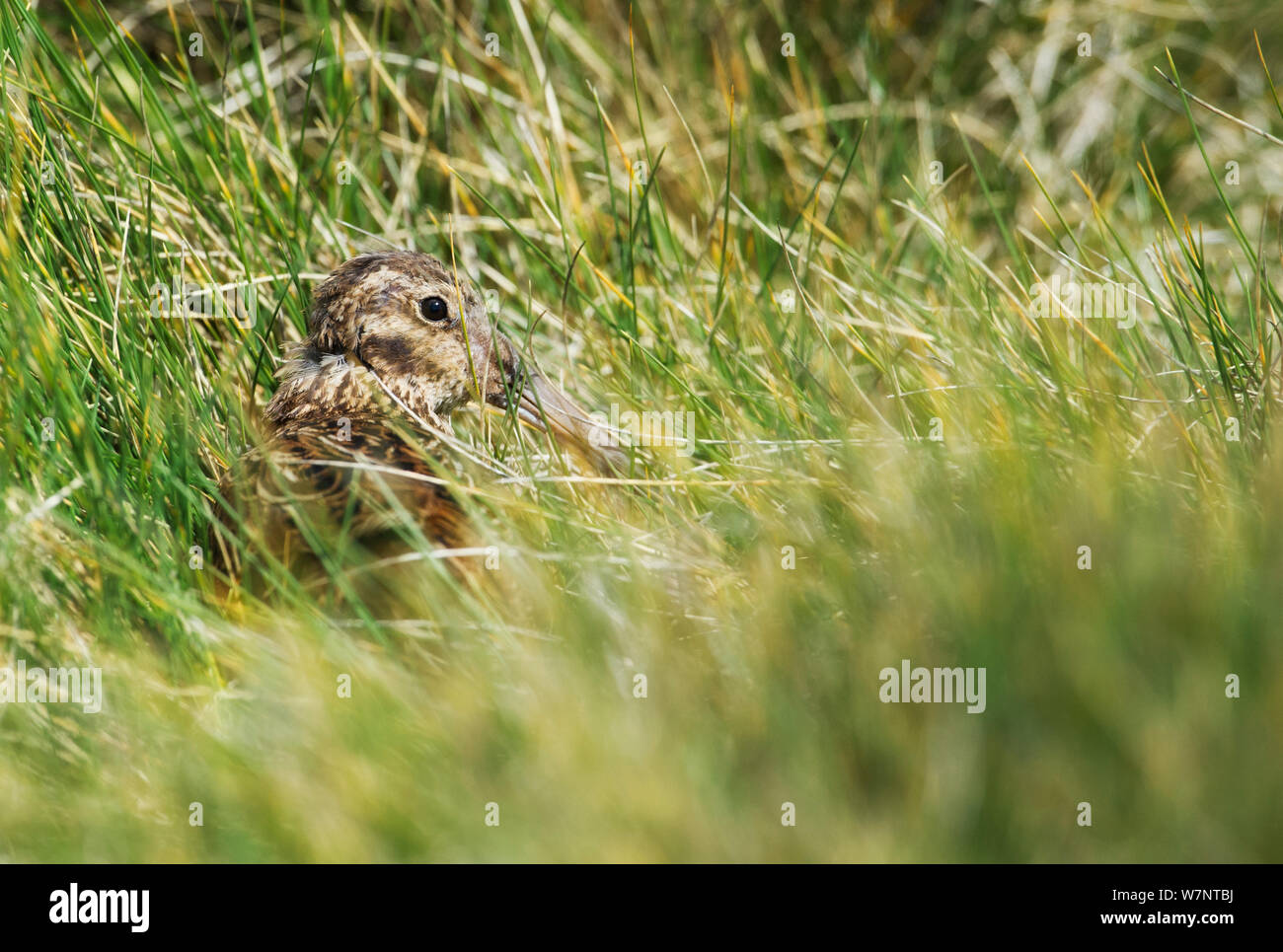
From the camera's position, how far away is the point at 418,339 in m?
3.13

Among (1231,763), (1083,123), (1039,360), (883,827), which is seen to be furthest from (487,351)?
(1083,123)

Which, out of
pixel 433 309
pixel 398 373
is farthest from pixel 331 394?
pixel 433 309

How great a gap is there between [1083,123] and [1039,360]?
2.57 m

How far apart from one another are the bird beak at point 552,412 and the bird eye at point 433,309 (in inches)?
6.6

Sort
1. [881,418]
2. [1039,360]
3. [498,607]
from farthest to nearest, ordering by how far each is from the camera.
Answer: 1. [1039,360]
2. [881,418]
3. [498,607]

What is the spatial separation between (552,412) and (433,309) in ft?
1.33

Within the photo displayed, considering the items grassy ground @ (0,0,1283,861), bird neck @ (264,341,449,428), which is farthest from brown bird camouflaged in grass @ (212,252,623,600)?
grassy ground @ (0,0,1283,861)

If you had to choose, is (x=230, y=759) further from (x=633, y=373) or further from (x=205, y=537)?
(x=633, y=373)

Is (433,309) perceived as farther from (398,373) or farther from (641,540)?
(641,540)

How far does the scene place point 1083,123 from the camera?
4.94 m

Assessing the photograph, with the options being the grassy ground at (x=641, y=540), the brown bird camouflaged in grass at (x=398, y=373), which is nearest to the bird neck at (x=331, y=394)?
the brown bird camouflaged in grass at (x=398, y=373)

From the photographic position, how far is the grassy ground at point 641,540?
169 centimetres

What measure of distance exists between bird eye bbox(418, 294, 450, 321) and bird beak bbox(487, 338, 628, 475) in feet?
0.55
